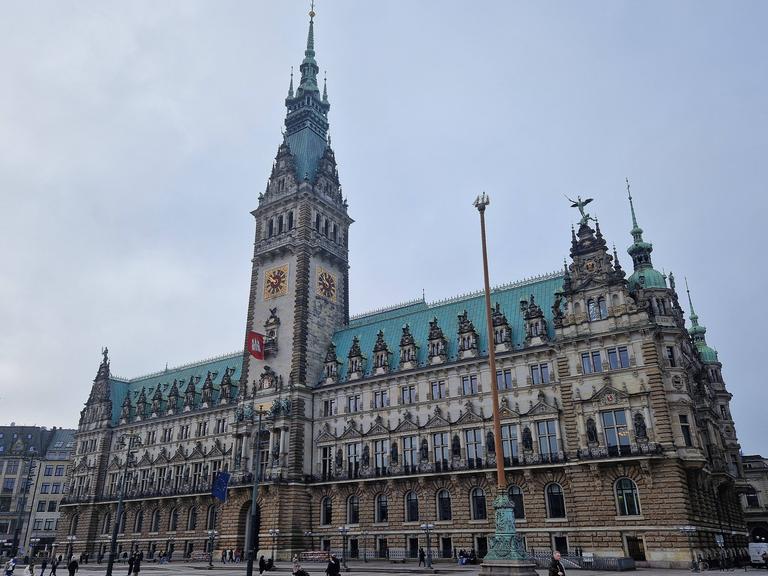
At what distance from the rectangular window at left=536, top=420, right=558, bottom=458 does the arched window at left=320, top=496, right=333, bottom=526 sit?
24568mm

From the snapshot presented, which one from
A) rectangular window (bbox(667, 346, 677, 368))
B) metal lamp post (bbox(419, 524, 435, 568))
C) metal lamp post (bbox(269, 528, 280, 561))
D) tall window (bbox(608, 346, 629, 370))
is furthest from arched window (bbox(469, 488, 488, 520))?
metal lamp post (bbox(269, 528, 280, 561))

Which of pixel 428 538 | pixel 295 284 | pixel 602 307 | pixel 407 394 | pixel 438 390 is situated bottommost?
pixel 428 538

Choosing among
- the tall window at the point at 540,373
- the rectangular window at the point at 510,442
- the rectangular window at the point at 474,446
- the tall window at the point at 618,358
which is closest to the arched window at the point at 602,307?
the tall window at the point at 618,358

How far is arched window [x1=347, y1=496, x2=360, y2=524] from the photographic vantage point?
64.9 m

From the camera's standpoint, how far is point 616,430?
50.7 m

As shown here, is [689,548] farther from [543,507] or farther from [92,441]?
[92,441]

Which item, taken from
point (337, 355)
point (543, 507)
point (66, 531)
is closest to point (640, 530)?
point (543, 507)

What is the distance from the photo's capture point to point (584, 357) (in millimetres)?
54438

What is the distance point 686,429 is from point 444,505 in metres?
22.8

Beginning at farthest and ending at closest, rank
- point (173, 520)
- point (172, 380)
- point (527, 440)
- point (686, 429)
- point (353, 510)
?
1. point (172, 380)
2. point (173, 520)
3. point (353, 510)
4. point (527, 440)
5. point (686, 429)

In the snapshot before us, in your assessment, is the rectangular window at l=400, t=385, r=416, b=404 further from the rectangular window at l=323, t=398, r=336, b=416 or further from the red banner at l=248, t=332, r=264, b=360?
the red banner at l=248, t=332, r=264, b=360

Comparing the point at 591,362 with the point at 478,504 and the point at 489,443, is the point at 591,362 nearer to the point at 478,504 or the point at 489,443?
the point at 489,443

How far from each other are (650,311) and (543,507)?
19255 millimetres

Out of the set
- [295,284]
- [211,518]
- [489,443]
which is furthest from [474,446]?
[211,518]
